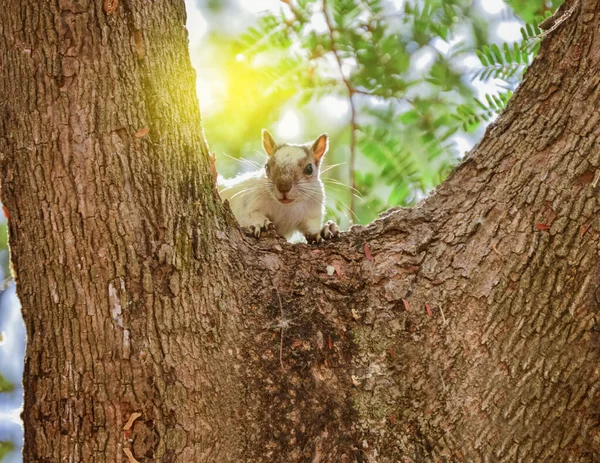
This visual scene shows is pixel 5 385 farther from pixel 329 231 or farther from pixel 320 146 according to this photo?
pixel 320 146

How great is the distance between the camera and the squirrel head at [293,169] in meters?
3.33

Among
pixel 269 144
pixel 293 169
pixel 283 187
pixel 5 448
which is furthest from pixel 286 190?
pixel 5 448

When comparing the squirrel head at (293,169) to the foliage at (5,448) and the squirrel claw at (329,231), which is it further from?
the foliage at (5,448)

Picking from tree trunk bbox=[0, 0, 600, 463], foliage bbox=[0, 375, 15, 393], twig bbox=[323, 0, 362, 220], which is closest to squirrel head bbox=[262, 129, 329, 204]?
twig bbox=[323, 0, 362, 220]

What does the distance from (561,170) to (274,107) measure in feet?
5.12

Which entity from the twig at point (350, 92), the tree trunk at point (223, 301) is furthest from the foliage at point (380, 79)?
the tree trunk at point (223, 301)

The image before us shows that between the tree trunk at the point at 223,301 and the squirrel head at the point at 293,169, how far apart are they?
1114 millimetres

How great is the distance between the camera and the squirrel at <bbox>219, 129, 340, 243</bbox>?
3318mm

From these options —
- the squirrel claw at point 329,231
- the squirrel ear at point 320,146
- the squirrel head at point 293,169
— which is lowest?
the squirrel claw at point 329,231

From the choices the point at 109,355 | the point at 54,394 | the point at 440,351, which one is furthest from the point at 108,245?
the point at 440,351

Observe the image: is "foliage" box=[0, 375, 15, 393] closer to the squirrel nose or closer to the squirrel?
the squirrel

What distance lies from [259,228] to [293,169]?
762 mm

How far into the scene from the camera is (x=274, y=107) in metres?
3.33

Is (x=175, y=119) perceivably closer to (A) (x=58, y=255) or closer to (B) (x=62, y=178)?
(B) (x=62, y=178)
